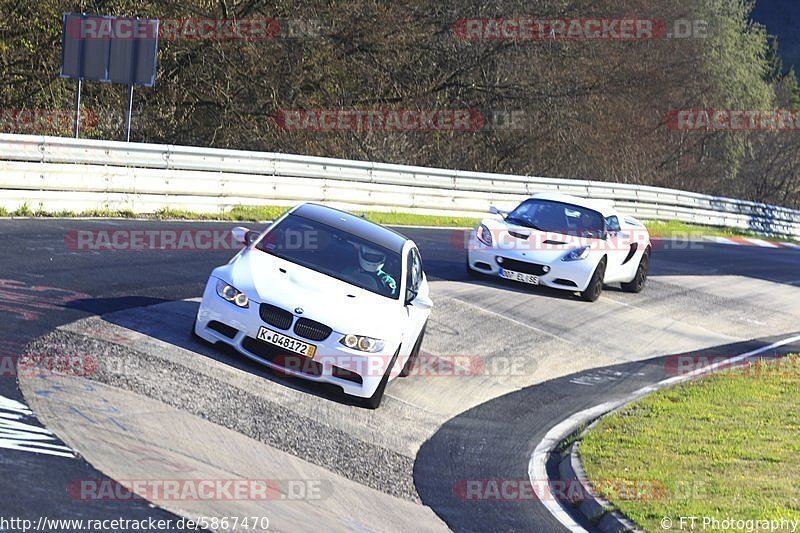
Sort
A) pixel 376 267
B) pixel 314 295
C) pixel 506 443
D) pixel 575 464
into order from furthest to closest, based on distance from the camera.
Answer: pixel 376 267, pixel 506 443, pixel 314 295, pixel 575 464

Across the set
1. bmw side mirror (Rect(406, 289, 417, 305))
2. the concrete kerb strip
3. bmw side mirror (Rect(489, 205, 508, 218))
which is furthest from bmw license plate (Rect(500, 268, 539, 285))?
bmw side mirror (Rect(406, 289, 417, 305))

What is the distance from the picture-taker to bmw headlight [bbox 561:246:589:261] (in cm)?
1714

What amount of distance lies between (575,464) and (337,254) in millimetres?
3124

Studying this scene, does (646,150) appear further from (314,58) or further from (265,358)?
→ (265,358)

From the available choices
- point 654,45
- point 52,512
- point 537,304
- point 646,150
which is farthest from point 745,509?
point 654,45

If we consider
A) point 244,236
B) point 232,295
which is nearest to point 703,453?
point 232,295

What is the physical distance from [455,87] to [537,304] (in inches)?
869

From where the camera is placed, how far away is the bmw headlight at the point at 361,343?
10.1 meters

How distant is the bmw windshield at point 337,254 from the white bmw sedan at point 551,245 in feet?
19.8

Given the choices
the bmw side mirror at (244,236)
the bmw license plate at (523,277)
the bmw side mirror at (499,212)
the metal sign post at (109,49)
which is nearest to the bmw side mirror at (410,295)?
the bmw side mirror at (244,236)

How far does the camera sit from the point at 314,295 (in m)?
10.4

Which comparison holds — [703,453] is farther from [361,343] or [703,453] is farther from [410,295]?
[361,343]

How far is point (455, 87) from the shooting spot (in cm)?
3800

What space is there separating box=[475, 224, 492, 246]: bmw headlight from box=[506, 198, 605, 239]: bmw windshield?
0.49 meters
